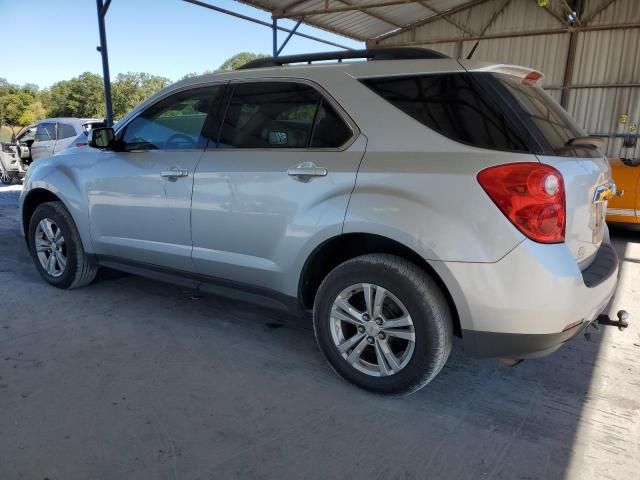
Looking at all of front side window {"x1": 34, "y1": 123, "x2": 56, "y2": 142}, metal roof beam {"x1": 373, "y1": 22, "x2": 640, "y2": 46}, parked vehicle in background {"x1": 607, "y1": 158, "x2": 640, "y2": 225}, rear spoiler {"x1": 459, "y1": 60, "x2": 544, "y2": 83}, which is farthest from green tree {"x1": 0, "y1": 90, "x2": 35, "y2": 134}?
rear spoiler {"x1": 459, "y1": 60, "x2": 544, "y2": 83}

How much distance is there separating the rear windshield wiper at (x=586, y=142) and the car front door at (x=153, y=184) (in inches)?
86.4

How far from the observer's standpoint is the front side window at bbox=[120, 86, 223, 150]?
3352mm

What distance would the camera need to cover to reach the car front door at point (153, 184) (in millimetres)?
3324

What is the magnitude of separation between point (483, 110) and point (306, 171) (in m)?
0.97

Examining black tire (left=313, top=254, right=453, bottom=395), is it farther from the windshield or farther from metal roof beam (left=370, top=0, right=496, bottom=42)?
metal roof beam (left=370, top=0, right=496, bottom=42)

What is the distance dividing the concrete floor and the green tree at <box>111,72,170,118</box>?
44.0m

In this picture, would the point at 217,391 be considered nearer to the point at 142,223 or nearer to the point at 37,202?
the point at 142,223

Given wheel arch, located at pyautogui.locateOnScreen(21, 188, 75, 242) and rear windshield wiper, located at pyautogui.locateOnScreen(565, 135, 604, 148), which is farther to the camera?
wheel arch, located at pyautogui.locateOnScreen(21, 188, 75, 242)

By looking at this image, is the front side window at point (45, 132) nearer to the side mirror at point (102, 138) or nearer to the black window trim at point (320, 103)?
A: the side mirror at point (102, 138)

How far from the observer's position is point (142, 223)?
11.7 ft

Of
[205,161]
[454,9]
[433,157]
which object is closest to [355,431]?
[433,157]

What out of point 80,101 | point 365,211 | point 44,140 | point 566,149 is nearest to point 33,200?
point 365,211

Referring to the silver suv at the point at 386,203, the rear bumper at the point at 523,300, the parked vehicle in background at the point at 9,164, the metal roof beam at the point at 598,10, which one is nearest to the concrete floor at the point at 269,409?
the silver suv at the point at 386,203

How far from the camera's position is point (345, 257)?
2.90 metres
